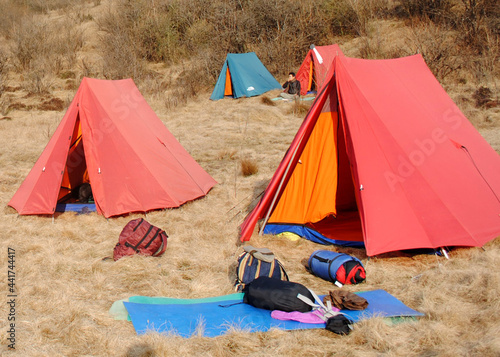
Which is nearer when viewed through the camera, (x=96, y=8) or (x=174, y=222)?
(x=174, y=222)

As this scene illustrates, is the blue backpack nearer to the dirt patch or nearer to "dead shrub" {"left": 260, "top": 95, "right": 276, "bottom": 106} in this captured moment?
"dead shrub" {"left": 260, "top": 95, "right": 276, "bottom": 106}

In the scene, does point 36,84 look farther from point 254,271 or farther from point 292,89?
point 254,271

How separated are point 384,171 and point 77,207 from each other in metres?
4.12

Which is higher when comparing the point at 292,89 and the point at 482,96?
the point at 482,96

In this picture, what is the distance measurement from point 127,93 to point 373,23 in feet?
45.4

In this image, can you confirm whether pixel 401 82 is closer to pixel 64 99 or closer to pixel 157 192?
pixel 157 192

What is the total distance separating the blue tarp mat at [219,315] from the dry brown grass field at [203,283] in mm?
88

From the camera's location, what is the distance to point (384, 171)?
4863mm

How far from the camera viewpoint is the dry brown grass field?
3.34 m

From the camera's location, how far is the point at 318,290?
173 inches

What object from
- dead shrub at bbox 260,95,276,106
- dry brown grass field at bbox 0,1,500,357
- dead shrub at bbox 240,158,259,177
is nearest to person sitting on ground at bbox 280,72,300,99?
dead shrub at bbox 260,95,276,106

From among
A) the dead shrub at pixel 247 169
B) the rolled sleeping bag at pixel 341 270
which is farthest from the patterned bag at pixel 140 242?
the dead shrub at pixel 247 169

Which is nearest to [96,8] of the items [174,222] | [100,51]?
[100,51]

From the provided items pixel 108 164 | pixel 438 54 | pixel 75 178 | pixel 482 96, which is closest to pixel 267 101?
pixel 438 54
